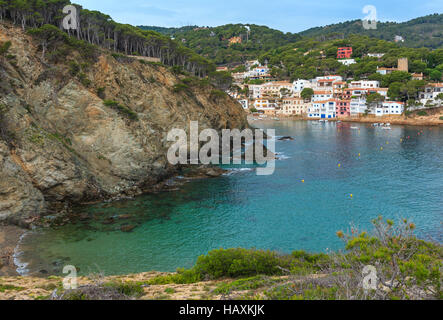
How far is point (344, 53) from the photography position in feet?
460

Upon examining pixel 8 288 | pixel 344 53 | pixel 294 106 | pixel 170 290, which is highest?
pixel 344 53

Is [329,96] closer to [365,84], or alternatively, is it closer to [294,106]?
[365,84]

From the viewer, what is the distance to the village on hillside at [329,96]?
90438 millimetres

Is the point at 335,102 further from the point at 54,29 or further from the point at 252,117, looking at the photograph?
the point at 54,29

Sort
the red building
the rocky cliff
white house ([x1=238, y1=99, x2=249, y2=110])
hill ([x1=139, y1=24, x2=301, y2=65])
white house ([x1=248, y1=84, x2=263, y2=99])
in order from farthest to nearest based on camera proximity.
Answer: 1. hill ([x1=139, y1=24, x2=301, y2=65])
2. the red building
3. white house ([x1=248, y1=84, x2=263, y2=99])
4. white house ([x1=238, y1=99, x2=249, y2=110])
5. the rocky cliff

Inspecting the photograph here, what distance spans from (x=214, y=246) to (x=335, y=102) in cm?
9060

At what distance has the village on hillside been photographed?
297 ft

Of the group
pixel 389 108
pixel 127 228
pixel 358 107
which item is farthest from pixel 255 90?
pixel 127 228

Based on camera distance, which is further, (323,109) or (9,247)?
(323,109)

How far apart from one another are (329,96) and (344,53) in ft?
144

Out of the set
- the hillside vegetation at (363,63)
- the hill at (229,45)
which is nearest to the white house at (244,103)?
the hillside vegetation at (363,63)

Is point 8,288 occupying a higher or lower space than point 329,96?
lower

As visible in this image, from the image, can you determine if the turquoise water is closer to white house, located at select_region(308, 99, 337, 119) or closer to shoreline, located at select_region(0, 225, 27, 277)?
shoreline, located at select_region(0, 225, 27, 277)

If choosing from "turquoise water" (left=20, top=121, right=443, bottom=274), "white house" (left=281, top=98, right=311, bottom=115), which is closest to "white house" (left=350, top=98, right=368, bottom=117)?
"white house" (left=281, top=98, right=311, bottom=115)
